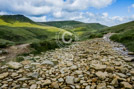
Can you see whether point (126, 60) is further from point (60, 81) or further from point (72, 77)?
point (60, 81)

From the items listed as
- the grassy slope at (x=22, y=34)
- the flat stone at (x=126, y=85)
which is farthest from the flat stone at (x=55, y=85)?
the grassy slope at (x=22, y=34)

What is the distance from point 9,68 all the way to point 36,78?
2180mm

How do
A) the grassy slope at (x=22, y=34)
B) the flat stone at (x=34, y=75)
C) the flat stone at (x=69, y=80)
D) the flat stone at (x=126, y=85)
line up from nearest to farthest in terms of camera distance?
the flat stone at (x=126, y=85), the flat stone at (x=69, y=80), the flat stone at (x=34, y=75), the grassy slope at (x=22, y=34)

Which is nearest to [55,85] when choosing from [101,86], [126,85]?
[101,86]

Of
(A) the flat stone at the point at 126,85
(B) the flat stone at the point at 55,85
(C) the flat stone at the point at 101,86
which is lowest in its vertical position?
(B) the flat stone at the point at 55,85

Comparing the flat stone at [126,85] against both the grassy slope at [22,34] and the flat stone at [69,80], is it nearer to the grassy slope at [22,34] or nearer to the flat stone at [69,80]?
the flat stone at [69,80]

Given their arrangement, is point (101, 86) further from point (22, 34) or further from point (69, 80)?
point (22, 34)

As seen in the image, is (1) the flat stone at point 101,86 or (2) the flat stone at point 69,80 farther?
(2) the flat stone at point 69,80

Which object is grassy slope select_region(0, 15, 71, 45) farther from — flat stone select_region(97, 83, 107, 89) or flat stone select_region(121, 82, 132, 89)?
flat stone select_region(121, 82, 132, 89)

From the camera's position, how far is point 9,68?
6191 mm

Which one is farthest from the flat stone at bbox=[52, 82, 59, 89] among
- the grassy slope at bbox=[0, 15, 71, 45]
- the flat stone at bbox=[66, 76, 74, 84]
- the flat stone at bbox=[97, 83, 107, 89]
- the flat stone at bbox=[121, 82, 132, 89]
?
the grassy slope at bbox=[0, 15, 71, 45]

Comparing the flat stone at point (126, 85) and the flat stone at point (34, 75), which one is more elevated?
the flat stone at point (126, 85)

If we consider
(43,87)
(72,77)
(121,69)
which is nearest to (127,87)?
(121,69)

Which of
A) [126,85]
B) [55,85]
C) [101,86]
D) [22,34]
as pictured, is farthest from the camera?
[22,34]
